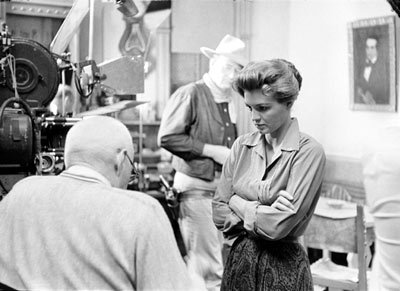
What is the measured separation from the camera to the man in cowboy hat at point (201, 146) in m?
3.58

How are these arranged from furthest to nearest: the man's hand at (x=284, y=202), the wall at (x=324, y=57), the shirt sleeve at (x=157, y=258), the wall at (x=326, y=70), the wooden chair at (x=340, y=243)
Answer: the wall at (x=326, y=70), the wall at (x=324, y=57), the wooden chair at (x=340, y=243), the man's hand at (x=284, y=202), the shirt sleeve at (x=157, y=258)

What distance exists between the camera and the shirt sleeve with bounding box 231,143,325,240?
2.11 metres

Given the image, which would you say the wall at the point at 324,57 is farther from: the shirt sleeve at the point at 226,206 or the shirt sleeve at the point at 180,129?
the shirt sleeve at the point at 226,206

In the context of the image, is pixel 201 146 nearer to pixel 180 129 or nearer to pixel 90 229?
pixel 180 129

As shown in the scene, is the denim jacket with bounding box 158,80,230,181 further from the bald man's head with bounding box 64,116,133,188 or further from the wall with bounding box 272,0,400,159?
the bald man's head with bounding box 64,116,133,188

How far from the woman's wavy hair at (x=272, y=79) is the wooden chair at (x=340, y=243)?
1.02 metres

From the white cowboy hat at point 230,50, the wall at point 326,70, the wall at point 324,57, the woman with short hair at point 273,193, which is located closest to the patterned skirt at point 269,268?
the woman with short hair at point 273,193

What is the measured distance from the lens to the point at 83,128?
158cm

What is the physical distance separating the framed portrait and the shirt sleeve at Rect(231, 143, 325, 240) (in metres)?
2.48

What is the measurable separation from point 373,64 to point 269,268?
2891mm

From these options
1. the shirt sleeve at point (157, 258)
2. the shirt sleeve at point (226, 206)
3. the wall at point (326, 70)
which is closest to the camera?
the shirt sleeve at point (157, 258)

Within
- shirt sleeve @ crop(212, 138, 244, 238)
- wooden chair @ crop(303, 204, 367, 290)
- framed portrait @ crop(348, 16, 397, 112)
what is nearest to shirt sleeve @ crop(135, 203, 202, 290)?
shirt sleeve @ crop(212, 138, 244, 238)

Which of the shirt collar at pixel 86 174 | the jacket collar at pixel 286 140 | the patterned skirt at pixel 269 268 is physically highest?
the jacket collar at pixel 286 140

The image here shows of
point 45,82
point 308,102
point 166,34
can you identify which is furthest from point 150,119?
point 45,82
